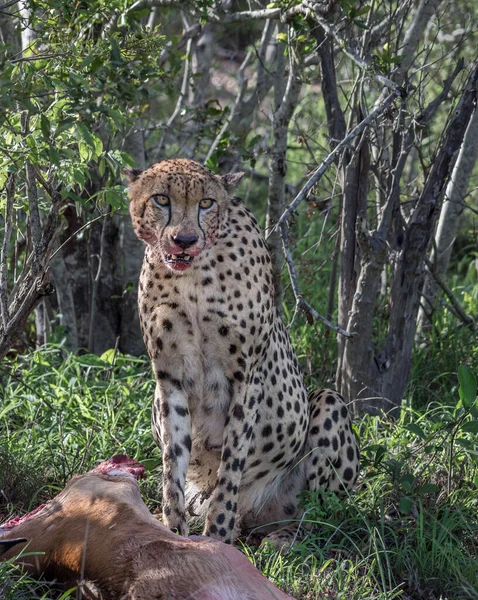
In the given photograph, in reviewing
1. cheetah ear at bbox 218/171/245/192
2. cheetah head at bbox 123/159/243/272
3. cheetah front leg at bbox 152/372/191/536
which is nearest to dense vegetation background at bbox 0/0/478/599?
cheetah head at bbox 123/159/243/272

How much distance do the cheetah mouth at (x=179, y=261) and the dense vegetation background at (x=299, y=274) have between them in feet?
1.08

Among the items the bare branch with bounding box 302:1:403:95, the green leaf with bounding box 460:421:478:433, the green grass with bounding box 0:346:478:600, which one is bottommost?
the green grass with bounding box 0:346:478:600

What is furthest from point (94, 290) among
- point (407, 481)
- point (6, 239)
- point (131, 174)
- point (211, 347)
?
point (407, 481)

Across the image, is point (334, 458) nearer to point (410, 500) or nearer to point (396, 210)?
point (410, 500)

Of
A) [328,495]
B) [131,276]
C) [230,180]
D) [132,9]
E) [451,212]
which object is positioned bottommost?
[328,495]

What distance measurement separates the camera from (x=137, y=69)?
4.04m

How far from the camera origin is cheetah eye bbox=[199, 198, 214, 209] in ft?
11.5

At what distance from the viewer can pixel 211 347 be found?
3.58m

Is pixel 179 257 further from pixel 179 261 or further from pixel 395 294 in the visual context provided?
pixel 395 294

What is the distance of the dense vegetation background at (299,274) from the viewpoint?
11.3 feet

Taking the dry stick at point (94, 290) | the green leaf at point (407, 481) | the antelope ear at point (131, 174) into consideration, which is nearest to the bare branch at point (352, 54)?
the antelope ear at point (131, 174)

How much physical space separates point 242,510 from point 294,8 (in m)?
2.26

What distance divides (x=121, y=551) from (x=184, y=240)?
1174mm

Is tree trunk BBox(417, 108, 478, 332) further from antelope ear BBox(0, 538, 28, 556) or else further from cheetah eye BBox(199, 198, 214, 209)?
antelope ear BBox(0, 538, 28, 556)
